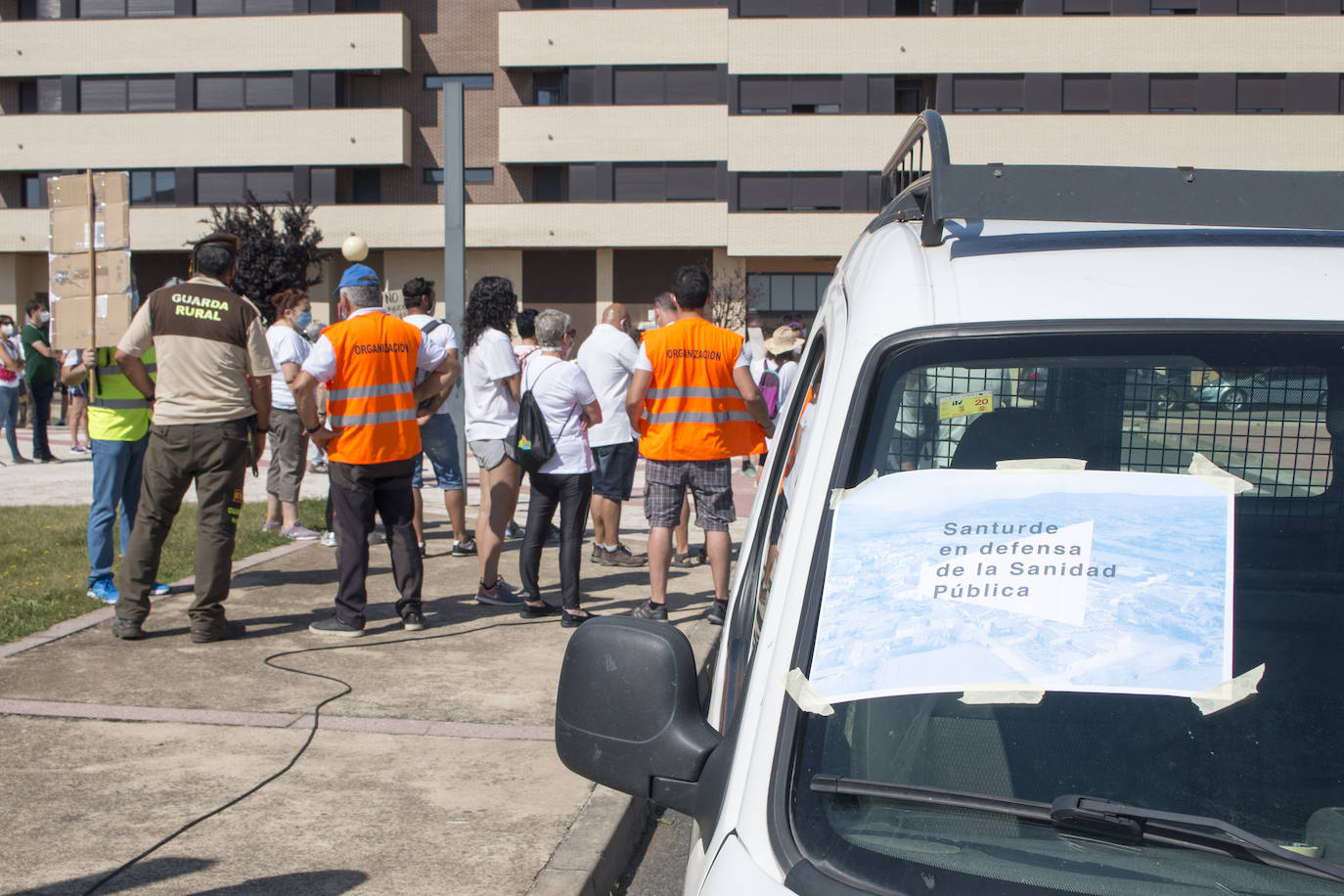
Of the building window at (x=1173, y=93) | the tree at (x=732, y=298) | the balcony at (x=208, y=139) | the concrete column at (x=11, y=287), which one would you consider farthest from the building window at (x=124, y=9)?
the building window at (x=1173, y=93)

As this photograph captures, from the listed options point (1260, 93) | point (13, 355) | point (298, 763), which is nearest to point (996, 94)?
point (1260, 93)

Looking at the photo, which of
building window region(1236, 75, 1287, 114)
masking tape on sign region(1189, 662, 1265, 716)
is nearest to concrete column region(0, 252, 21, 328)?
building window region(1236, 75, 1287, 114)

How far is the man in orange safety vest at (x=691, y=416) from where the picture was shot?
22.9 feet

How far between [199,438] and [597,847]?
3.48 m

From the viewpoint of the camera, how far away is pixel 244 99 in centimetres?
4497

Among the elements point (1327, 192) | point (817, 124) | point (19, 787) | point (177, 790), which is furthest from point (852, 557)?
point (817, 124)

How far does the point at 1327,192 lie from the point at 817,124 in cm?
4198

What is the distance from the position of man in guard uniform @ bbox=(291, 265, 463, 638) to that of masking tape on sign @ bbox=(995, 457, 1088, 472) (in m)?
5.34

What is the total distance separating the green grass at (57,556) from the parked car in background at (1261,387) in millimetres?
6246

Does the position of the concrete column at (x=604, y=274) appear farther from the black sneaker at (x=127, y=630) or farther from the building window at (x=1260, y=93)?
the black sneaker at (x=127, y=630)

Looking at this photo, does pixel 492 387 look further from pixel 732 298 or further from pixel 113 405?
pixel 732 298

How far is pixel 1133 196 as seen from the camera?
2234 mm

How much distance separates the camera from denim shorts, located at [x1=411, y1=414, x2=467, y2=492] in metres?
9.23

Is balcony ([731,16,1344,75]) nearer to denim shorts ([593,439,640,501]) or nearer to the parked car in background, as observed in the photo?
denim shorts ([593,439,640,501])
